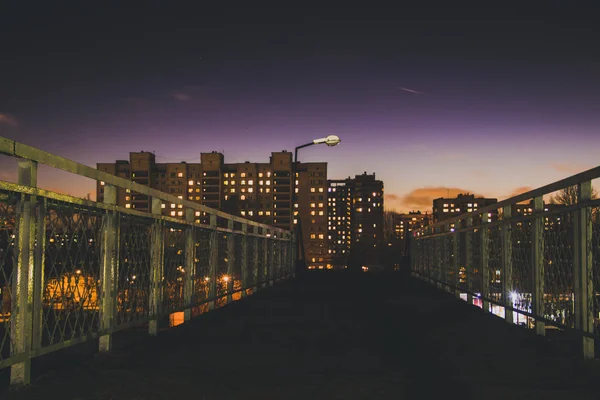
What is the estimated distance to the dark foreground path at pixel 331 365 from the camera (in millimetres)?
4250

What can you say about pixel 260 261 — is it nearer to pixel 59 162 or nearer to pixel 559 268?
pixel 559 268

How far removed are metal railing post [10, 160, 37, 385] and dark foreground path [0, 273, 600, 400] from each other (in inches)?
8.0

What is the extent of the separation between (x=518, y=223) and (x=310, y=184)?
172 metres

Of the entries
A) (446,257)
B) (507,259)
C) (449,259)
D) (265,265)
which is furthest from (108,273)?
(265,265)

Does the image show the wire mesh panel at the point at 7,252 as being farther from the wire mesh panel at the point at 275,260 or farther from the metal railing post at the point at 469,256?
the wire mesh panel at the point at 275,260

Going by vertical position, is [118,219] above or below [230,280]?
above

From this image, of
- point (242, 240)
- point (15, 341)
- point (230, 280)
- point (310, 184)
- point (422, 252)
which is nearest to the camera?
point (15, 341)

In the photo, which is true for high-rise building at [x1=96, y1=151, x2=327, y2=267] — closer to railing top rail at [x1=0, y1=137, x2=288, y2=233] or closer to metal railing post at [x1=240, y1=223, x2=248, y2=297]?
metal railing post at [x1=240, y1=223, x2=248, y2=297]

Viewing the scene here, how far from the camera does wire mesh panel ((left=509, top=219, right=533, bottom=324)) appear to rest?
23.8 feet

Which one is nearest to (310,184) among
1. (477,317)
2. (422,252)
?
(422,252)

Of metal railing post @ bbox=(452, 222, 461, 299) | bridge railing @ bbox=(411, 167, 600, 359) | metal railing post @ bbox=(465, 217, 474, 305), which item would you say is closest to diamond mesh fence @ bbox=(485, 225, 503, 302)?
bridge railing @ bbox=(411, 167, 600, 359)

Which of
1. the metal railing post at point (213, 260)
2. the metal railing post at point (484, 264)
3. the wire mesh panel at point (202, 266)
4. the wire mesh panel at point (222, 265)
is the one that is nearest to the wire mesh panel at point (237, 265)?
the wire mesh panel at point (222, 265)

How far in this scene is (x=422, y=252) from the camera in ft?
66.7

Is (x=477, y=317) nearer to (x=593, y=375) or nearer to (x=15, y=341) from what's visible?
(x=593, y=375)
